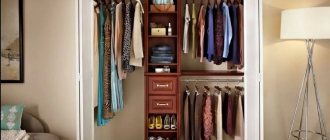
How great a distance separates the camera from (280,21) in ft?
9.03

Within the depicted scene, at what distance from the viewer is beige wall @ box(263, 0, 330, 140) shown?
2.77 meters

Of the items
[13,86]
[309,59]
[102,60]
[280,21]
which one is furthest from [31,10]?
[309,59]

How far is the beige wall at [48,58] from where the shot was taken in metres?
2.65

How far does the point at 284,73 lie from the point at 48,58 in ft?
7.01

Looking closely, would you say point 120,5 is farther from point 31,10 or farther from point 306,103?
point 306,103

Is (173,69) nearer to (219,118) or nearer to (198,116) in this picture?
(198,116)

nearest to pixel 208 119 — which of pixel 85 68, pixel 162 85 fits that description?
pixel 162 85

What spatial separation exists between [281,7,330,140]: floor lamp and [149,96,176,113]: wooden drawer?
51.3 inches

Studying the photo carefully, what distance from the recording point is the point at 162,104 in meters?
3.51

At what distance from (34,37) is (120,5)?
107cm

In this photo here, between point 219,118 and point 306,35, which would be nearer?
point 306,35

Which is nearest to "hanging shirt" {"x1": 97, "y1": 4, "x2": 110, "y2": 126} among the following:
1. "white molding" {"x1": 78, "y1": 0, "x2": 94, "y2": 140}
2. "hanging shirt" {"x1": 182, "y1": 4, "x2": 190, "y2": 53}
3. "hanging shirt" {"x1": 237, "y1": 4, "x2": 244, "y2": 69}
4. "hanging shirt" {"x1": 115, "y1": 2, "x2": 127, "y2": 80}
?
"hanging shirt" {"x1": 115, "y1": 2, "x2": 127, "y2": 80}

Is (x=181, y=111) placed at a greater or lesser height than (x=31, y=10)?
lesser

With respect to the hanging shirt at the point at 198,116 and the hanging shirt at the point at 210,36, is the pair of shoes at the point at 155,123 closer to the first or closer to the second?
the hanging shirt at the point at 198,116
